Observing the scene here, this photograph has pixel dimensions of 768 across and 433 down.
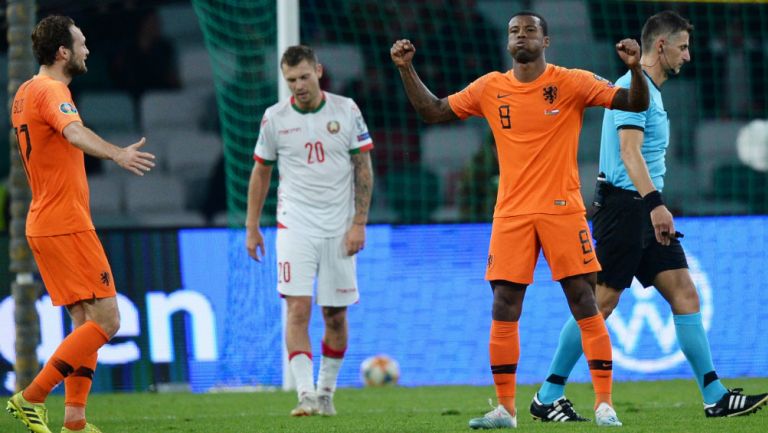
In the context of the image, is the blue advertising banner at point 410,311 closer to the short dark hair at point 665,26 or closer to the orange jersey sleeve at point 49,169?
the short dark hair at point 665,26

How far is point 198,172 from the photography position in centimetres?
1518

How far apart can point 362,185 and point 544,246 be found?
194 centimetres

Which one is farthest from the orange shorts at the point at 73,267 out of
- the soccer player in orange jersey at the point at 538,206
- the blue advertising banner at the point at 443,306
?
the blue advertising banner at the point at 443,306

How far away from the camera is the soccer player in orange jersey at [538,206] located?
20.5ft

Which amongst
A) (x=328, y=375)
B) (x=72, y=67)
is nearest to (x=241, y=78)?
(x=328, y=375)

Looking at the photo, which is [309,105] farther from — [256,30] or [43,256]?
[256,30]

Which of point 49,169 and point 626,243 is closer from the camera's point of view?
point 49,169

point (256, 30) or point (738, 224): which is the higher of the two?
point (256, 30)

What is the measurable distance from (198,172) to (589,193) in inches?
177

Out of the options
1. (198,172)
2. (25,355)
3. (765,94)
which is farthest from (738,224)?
(198,172)

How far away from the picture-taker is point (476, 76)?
13758 millimetres

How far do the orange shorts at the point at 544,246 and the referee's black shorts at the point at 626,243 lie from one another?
0.68 m

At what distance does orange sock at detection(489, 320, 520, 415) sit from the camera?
6.30 meters

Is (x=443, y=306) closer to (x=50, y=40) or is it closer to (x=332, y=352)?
(x=332, y=352)
